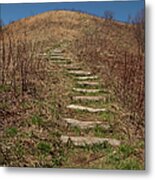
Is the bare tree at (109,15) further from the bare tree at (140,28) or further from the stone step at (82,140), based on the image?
the stone step at (82,140)

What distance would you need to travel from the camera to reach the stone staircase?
3.21m

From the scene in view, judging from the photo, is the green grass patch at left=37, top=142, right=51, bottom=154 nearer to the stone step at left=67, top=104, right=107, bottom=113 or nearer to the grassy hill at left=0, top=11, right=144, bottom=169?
the grassy hill at left=0, top=11, right=144, bottom=169

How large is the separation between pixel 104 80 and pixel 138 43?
0.90 feet

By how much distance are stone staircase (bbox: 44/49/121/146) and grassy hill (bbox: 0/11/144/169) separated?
0.03m

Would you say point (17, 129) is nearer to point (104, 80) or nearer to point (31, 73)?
point (31, 73)

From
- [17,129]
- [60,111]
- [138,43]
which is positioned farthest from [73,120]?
[138,43]

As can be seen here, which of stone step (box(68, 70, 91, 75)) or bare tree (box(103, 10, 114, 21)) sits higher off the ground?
bare tree (box(103, 10, 114, 21))

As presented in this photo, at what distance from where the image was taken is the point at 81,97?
10.6 feet

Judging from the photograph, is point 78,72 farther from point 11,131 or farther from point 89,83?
point 11,131

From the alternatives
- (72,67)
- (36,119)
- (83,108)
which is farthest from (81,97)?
(36,119)

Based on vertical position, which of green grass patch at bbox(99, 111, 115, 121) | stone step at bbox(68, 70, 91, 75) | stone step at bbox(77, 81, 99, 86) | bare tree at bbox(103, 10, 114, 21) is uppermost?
bare tree at bbox(103, 10, 114, 21)

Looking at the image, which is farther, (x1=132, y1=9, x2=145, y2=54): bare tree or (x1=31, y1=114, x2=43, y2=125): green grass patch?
(x1=31, y1=114, x2=43, y2=125): green grass patch

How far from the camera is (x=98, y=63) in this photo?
10.6 feet

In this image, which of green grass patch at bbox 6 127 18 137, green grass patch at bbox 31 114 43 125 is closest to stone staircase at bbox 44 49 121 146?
green grass patch at bbox 31 114 43 125
